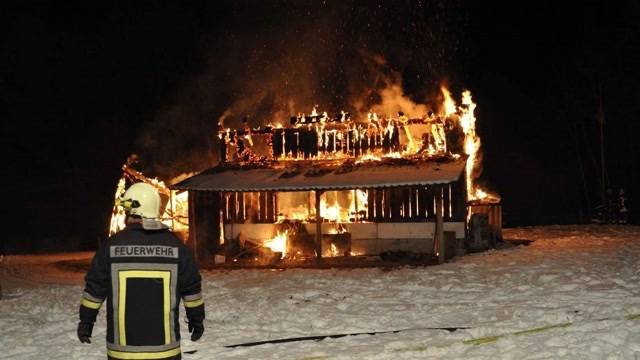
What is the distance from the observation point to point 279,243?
1928cm

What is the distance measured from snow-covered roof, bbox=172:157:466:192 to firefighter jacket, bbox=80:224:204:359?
11983mm

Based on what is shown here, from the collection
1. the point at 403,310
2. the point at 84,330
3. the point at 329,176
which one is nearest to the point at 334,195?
the point at 329,176

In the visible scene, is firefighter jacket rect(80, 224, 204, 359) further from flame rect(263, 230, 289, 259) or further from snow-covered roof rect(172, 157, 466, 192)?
flame rect(263, 230, 289, 259)

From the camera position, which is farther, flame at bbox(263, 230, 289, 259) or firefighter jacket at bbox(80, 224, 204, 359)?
flame at bbox(263, 230, 289, 259)

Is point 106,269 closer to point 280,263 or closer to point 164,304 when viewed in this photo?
point 164,304

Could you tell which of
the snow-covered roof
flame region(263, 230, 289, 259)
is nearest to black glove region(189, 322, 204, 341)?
the snow-covered roof

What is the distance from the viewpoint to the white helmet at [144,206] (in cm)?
452

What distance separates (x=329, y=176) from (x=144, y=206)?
13.4 meters

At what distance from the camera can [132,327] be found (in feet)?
14.2

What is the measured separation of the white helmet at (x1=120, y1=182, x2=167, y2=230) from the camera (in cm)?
452

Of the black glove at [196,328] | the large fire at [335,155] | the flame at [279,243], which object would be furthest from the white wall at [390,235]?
the black glove at [196,328]

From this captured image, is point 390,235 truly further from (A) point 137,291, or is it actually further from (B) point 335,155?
(A) point 137,291

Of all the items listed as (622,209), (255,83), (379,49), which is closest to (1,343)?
(255,83)

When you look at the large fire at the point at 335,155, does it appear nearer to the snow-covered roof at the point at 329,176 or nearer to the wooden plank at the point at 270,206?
the wooden plank at the point at 270,206
